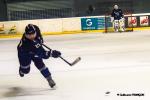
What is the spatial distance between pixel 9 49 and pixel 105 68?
5154 millimetres

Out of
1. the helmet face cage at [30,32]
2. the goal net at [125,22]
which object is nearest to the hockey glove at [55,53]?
the helmet face cage at [30,32]

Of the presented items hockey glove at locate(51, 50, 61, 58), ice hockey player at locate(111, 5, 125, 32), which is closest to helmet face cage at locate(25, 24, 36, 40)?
hockey glove at locate(51, 50, 61, 58)

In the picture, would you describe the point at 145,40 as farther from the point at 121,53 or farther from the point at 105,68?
the point at 105,68

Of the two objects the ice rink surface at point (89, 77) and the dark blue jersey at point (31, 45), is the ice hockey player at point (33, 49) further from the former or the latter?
the ice rink surface at point (89, 77)

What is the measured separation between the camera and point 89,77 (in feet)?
24.7

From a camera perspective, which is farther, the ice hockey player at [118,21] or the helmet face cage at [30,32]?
the ice hockey player at [118,21]

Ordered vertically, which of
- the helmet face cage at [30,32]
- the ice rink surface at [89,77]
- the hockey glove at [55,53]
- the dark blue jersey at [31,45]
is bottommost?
the ice rink surface at [89,77]

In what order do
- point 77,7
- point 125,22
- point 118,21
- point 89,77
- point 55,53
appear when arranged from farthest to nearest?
point 77,7
point 125,22
point 118,21
point 89,77
point 55,53

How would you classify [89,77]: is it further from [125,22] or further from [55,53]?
[125,22]

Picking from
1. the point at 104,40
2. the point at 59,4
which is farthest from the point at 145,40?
the point at 59,4

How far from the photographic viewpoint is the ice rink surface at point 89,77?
20.6 ft

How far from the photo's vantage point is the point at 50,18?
60.8ft

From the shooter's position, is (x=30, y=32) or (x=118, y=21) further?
(x=118, y=21)

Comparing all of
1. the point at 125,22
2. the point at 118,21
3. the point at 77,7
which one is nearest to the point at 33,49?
the point at 118,21
